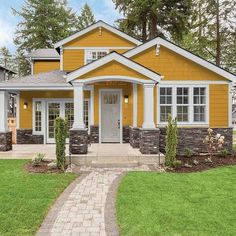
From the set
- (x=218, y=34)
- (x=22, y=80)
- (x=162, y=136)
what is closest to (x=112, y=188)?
(x=162, y=136)

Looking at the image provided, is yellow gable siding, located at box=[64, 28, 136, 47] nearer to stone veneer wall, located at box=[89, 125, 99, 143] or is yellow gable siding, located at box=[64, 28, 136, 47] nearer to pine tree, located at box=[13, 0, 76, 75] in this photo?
stone veneer wall, located at box=[89, 125, 99, 143]

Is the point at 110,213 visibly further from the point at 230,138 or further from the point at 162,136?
the point at 230,138

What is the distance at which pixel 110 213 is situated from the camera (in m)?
5.94

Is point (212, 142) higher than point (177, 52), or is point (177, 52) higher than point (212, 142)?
point (177, 52)

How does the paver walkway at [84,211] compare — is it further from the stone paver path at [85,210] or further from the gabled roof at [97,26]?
the gabled roof at [97,26]

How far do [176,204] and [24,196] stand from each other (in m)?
3.37

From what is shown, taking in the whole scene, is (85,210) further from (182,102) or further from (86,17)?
(86,17)

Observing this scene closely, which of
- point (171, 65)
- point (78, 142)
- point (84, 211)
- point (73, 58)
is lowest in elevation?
point (84, 211)

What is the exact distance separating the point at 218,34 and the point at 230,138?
14.3 m

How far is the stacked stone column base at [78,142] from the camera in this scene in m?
11.7

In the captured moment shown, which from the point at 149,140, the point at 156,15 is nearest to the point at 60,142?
the point at 149,140

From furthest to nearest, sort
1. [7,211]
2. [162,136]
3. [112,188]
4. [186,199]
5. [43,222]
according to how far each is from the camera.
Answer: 1. [162,136]
2. [112,188]
3. [186,199]
4. [7,211]
5. [43,222]

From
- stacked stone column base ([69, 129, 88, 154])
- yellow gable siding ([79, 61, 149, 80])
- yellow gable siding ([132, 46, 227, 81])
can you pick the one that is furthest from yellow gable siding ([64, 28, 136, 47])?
stacked stone column base ([69, 129, 88, 154])

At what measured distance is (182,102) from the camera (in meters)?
14.0
